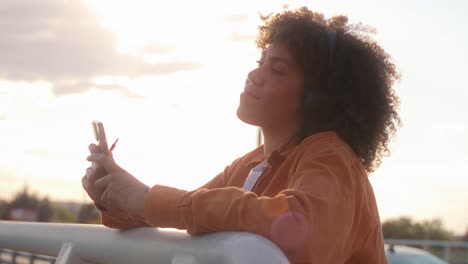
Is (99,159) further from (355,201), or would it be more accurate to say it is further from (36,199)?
(36,199)

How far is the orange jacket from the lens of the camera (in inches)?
75.2

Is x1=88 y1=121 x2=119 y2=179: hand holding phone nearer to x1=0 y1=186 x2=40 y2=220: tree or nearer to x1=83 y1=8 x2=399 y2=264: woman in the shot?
x1=83 y1=8 x2=399 y2=264: woman

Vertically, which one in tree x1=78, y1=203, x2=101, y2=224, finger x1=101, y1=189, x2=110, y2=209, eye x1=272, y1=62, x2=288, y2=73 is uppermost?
eye x1=272, y1=62, x2=288, y2=73

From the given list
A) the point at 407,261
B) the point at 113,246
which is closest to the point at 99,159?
the point at 113,246

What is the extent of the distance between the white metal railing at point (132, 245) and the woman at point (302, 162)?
5cm

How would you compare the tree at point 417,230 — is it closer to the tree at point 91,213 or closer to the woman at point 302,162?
the tree at point 91,213

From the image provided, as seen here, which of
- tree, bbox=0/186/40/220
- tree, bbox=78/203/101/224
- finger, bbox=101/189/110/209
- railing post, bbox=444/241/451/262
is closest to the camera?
finger, bbox=101/189/110/209

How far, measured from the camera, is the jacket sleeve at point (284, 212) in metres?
1.90

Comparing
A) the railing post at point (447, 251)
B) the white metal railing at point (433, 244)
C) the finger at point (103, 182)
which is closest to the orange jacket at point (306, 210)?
the finger at point (103, 182)

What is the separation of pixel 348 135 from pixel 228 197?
0.70m

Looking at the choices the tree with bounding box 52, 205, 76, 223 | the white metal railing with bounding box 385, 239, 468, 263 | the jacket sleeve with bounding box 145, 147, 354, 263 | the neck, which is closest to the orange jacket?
the jacket sleeve with bounding box 145, 147, 354, 263

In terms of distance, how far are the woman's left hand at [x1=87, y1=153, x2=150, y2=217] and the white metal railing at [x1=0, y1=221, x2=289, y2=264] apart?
0.06 meters

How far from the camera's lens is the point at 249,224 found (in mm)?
1902

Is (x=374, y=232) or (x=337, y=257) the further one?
(x=374, y=232)
